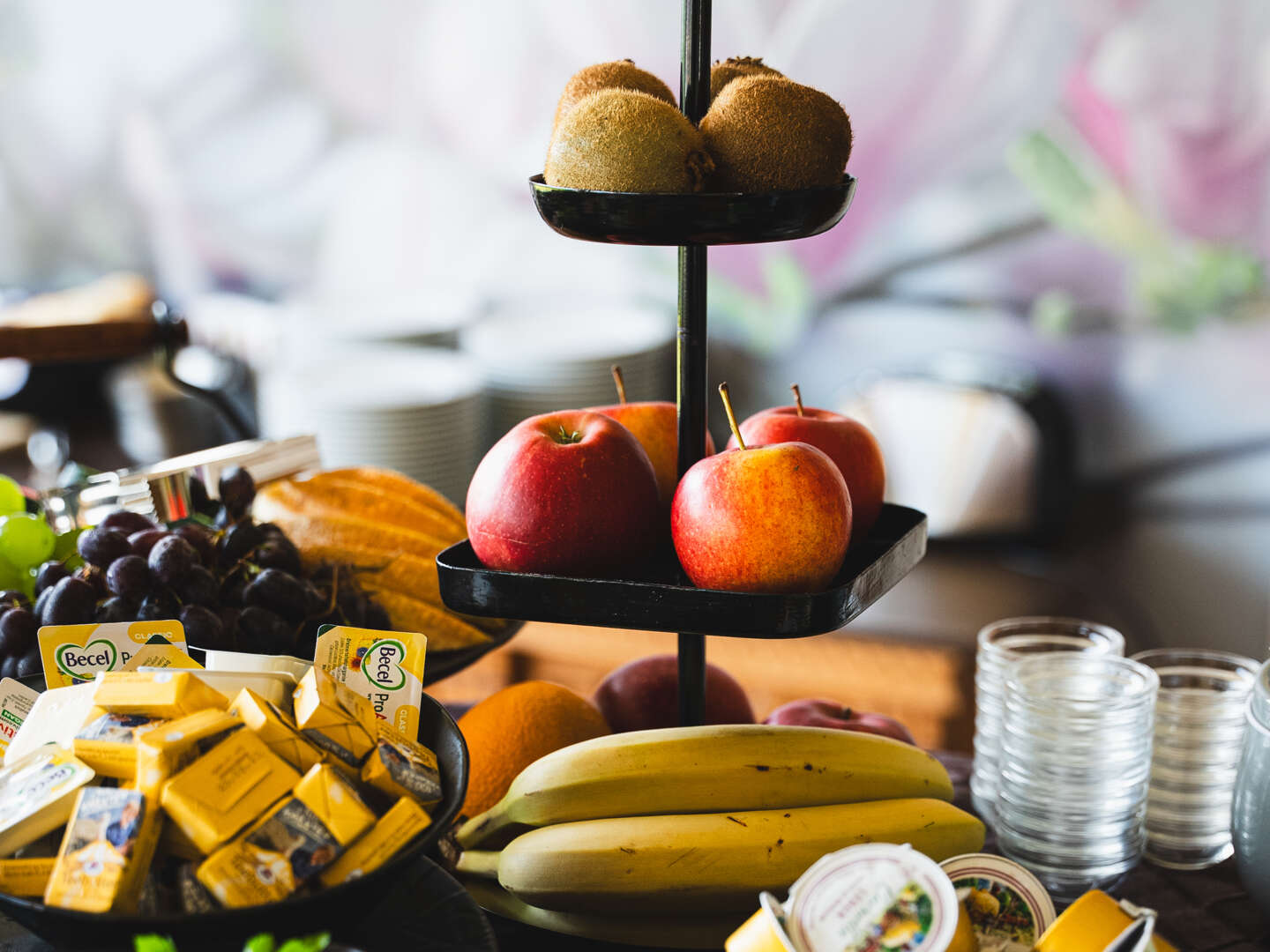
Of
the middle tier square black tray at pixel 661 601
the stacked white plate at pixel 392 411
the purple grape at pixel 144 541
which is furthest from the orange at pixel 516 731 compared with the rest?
the stacked white plate at pixel 392 411

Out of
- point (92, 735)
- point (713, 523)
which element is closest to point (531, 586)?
point (713, 523)

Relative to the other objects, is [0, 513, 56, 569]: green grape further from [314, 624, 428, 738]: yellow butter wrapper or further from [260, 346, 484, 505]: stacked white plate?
[260, 346, 484, 505]: stacked white plate

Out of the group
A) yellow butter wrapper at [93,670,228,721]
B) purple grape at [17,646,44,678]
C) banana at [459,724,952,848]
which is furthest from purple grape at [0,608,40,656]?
banana at [459,724,952,848]

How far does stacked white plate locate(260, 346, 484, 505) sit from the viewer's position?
1842mm

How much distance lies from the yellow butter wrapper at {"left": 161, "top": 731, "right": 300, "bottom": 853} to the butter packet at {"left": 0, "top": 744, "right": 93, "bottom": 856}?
56 millimetres

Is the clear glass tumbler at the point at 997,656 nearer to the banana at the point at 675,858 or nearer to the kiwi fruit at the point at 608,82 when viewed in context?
the banana at the point at 675,858

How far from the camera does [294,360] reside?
212 centimetres

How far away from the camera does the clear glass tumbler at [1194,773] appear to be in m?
0.76

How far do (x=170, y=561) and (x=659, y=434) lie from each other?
0.34 metres

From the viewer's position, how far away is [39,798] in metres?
0.54

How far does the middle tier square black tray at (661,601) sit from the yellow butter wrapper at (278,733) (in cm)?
12

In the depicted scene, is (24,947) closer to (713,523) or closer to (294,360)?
(713,523)

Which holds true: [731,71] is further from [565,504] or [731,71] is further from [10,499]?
[10,499]

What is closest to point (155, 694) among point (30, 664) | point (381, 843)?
point (381, 843)
